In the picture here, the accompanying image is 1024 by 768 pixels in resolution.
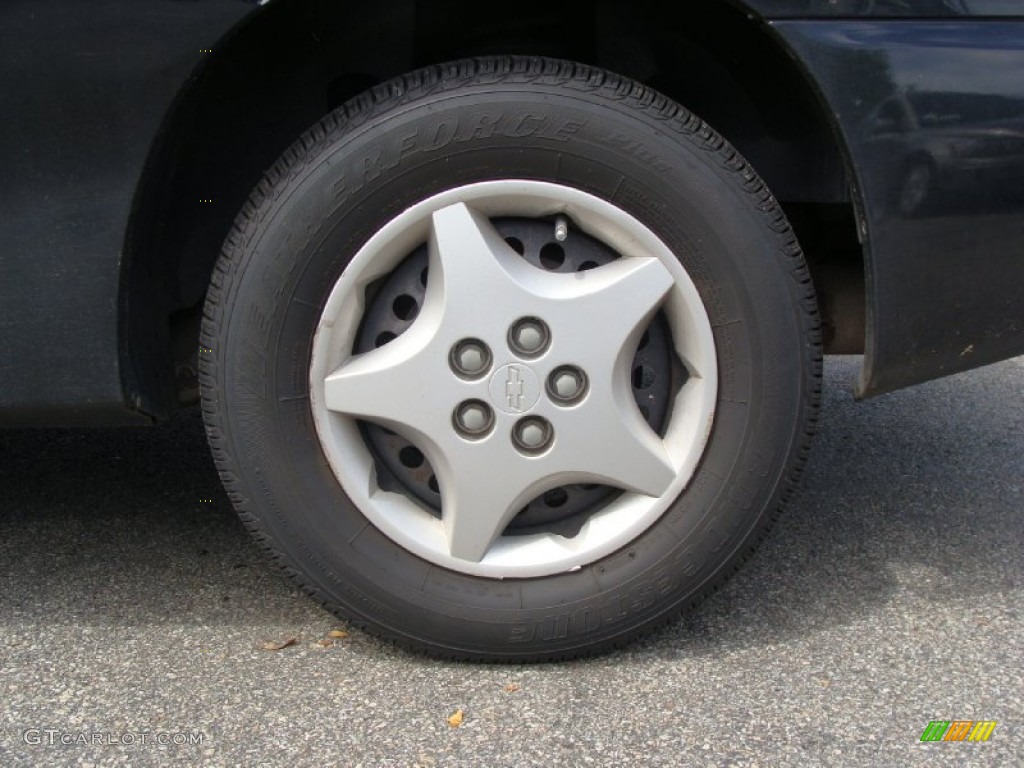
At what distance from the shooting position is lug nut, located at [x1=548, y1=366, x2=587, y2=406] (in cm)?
175

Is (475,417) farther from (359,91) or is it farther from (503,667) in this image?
(359,91)

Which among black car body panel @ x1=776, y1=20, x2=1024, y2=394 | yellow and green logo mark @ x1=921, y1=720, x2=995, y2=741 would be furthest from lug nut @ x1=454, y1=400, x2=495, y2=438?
yellow and green logo mark @ x1=921, y1=720, x2=995, y2=741

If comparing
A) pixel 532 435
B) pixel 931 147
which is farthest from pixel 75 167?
pixel 931 147

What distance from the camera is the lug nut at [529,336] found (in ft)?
5.70

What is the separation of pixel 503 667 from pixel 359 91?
3.60 ft

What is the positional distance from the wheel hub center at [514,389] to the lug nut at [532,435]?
0.03 m

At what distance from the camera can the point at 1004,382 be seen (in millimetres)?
3473

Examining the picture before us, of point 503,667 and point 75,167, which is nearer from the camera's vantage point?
point 75,167

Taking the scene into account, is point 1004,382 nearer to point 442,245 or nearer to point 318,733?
point 442,245

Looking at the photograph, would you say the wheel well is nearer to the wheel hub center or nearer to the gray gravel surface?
the gray gravel surface

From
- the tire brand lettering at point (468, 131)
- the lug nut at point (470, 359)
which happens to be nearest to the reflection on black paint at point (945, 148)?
the tire brand lettering at point (468, 131)

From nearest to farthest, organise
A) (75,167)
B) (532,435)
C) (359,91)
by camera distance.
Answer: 1. (75,167)
2. (532,435)
3. (359,91)

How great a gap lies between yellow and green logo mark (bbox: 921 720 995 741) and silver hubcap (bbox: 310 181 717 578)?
0.54 meters

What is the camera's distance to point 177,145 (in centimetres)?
178
